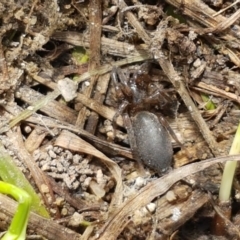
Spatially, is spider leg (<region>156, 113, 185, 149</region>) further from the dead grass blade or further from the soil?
the dead grass blade

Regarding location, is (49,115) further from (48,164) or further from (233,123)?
(233,123)

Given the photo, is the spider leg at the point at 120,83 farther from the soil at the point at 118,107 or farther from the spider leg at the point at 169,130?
A: the spider leg at the point at 169,130

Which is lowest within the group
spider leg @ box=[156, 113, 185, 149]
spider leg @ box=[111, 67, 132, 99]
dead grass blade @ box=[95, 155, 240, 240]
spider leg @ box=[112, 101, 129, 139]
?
dead grass blade @ box=[95, 155, 240, 240]

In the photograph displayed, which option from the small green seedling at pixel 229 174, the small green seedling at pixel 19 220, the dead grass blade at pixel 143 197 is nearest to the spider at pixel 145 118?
the dead grass blade at pixel 143 197

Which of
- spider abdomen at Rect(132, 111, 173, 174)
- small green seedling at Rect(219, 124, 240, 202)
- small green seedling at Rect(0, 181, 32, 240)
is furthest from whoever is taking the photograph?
spider abdomen at Rect(132, 111, 173, 174)

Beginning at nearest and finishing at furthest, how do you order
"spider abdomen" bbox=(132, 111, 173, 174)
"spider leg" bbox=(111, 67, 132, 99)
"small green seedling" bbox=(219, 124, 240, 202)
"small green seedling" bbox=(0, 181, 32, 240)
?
"small green seedling" bbox=(0, 181, 32, 240) < "small green seedling" bbox=(219, 124, 240, 202) < "spider abdomen" bbox=(132, 111, 173, 174) < "spider leg" bbox=(111, 67, 132, 99)

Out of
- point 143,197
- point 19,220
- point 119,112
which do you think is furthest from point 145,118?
point 19,220

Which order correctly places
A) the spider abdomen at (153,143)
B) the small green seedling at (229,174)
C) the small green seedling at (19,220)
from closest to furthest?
1. the small green seedling at (19,220)
2. the small green seedling at (229,174)
3. the spider abdomen at (153,143)

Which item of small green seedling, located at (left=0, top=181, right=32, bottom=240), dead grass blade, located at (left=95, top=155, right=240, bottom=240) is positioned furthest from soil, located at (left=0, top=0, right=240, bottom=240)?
small green seedling, located at (left=0, top=181, right=32, bottom=240)

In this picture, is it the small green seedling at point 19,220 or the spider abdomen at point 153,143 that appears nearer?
the small green seedling at point 19,220
